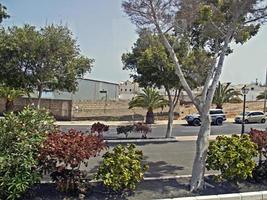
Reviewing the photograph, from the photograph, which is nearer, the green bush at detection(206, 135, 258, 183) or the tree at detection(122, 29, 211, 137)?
the green bush at detection(206, 135, 258, 183)

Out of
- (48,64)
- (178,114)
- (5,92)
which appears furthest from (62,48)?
(178,114)

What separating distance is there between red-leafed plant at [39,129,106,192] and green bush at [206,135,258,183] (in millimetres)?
2974

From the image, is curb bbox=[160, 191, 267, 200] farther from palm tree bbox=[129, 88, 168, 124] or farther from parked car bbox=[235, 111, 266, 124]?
parked car bbox=[235, 111, 266, 124]

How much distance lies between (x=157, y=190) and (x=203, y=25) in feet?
16.6

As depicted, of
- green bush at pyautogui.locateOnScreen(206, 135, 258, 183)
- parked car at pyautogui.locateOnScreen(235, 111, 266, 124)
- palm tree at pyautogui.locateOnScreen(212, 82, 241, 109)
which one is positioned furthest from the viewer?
palm tree at pyautogui.locateOnScreen(212, 82, 241, 109)

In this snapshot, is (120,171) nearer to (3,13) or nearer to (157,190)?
(157,190)

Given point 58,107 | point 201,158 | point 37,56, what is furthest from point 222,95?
point 201,158

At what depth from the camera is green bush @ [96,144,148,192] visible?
7.29 meters

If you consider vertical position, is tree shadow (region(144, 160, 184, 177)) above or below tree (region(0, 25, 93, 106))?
below

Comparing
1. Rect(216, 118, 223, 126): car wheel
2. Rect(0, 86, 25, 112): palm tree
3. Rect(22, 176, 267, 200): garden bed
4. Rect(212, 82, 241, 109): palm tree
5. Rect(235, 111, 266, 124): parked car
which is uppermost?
Rect(212, 82, 241, 109): palm tree

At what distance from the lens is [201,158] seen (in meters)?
A: 8.58

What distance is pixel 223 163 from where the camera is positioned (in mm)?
8336

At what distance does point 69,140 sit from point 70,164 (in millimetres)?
496

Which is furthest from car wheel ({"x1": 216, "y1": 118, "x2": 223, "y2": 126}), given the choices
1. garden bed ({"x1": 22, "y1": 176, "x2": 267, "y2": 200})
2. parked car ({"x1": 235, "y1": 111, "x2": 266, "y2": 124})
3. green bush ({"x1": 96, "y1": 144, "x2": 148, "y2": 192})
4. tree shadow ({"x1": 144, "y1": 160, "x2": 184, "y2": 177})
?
green bush ({"x1": 96, "y1": 144, "x2": 148, "y2": 192})
